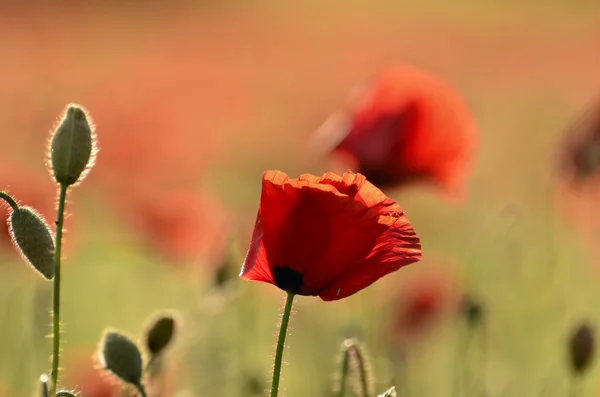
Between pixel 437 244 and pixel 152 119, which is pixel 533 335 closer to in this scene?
pixel 152 119

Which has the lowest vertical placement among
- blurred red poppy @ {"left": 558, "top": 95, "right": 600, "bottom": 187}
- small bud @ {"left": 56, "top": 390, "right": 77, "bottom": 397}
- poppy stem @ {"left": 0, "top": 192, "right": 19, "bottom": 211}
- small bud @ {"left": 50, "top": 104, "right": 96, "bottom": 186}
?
small bud @ {"left": 56, "top": 390, "right": 77, "bottom": 397}

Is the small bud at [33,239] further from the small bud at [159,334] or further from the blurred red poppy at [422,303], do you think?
the blurred red poppy at [422,303]

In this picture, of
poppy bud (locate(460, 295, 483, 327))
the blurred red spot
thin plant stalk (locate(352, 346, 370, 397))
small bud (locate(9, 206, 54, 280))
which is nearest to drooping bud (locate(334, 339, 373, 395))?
thin plant stalk (locate(352, 346, 370, 397))

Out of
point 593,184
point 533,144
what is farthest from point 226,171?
point 593,184

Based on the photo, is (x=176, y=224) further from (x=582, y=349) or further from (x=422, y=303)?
(x=582, y=349)

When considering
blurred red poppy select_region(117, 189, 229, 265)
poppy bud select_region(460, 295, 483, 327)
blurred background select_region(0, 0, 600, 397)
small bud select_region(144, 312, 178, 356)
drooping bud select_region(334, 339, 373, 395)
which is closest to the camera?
drooping bud select_region(334, 339, 373, 395)

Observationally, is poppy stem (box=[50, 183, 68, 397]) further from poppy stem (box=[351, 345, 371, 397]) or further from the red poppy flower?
poppy stem (box=[351, 345, 371, 397])

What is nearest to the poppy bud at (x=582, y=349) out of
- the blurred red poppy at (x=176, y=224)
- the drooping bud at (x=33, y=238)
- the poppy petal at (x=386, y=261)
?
the poppy petal at (x=386, y=261)
